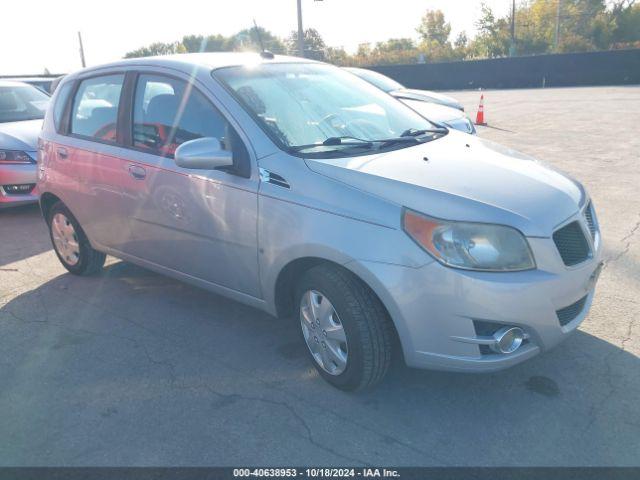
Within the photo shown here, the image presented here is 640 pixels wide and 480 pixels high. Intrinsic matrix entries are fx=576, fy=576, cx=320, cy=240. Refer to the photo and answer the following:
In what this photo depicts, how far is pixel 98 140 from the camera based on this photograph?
4.31 metres

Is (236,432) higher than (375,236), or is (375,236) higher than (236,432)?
(375,236)

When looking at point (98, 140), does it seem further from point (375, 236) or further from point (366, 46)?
point (366, 46)

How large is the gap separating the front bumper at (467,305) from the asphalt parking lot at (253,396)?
1.18 ft

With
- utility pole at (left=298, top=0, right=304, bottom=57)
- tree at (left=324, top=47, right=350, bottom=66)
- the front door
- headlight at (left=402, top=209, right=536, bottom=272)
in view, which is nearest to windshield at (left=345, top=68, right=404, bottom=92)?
the front door

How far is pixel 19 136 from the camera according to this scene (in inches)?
286

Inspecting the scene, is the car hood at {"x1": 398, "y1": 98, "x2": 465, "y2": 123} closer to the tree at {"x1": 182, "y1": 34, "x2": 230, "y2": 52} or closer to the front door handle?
the front door handle

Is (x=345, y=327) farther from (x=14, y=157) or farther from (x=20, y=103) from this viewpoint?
(x=20, y=103)

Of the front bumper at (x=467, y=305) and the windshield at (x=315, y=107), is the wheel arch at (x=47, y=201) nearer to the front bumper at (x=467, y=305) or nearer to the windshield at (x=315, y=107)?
the windshield at (x=315, y=107)

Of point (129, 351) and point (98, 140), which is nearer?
point (129, 351)

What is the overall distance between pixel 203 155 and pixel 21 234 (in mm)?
4336

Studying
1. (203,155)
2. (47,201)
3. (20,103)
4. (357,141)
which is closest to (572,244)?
(357,141)

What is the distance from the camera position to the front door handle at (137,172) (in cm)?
388

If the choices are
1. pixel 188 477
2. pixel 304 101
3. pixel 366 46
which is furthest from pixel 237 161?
pixel 366 46

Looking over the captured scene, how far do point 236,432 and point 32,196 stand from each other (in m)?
5.46
